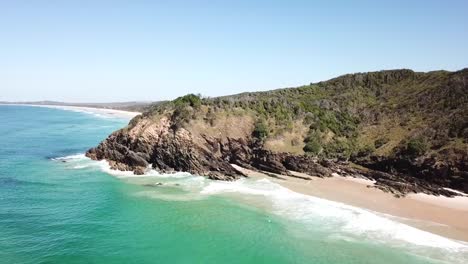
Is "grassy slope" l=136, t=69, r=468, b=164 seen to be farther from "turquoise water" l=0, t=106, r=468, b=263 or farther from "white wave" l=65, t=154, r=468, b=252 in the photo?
"turquoise water" l=0, t=106, r=468, b=263

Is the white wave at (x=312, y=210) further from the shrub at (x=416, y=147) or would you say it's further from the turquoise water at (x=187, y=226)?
the shrub at (x=416, y=147)

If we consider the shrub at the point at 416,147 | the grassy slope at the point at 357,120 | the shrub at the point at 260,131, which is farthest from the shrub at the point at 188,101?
the shrub at the point at 416,147

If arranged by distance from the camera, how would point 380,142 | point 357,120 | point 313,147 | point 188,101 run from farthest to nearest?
point 357,120 → point 188,101 → point 380,142 → point 313,147

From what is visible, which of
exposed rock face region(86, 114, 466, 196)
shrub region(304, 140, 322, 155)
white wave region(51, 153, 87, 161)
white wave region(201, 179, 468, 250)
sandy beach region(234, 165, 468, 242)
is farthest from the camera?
white wave region(51, 153, 87, 161)

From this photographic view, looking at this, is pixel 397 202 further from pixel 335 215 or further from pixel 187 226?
pixel 187 226

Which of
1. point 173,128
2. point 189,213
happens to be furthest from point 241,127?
point 189,213

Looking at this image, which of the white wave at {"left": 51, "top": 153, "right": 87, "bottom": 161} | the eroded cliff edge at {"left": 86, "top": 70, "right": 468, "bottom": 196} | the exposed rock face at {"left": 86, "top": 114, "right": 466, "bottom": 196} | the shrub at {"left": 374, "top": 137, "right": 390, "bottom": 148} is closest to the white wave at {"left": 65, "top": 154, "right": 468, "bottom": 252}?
the exposed rock face at {"left": 86, "top": 114, "right": 466, "bottom": 196}

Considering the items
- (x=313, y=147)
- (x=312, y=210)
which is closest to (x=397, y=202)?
(x=312, y=210)
